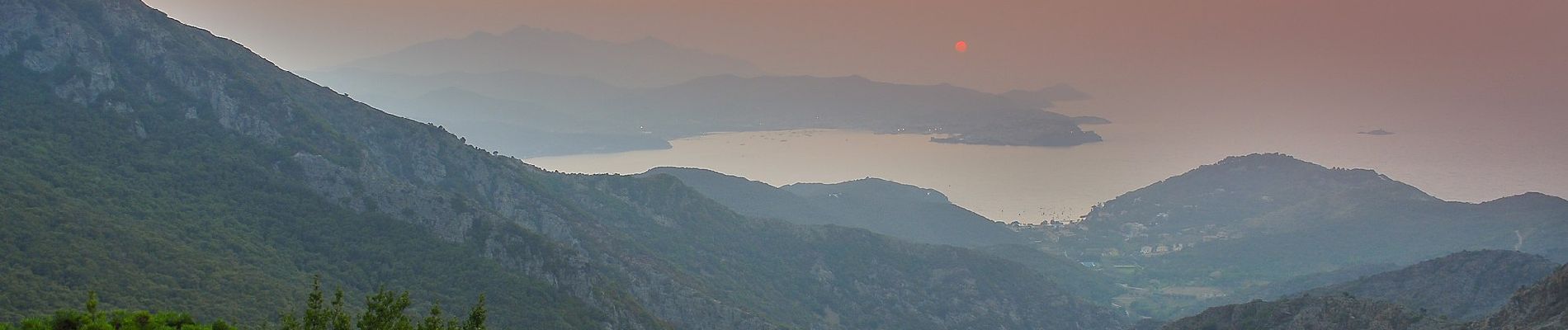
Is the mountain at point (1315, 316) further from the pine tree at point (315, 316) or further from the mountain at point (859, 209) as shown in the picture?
the mountain at point (859, 209)

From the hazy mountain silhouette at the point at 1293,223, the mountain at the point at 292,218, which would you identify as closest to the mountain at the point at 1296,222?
the hazy mountain silhouette at the point at 1293,223

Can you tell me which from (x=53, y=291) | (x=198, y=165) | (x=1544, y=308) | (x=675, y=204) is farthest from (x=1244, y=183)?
(x=53, y=291)

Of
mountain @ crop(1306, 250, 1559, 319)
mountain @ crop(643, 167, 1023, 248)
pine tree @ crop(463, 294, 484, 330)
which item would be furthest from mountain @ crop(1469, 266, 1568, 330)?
mountain @ crop(643, 167, 1023, 248)

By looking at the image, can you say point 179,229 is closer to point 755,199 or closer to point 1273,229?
point 755,199

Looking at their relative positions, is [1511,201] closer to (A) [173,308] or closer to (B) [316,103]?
(B) [316,103]

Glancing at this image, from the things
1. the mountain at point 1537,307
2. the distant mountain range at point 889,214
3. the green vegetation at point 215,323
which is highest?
the distant mountain range at point 889,214

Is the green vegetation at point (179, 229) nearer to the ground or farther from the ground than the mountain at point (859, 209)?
nearer to the ground
